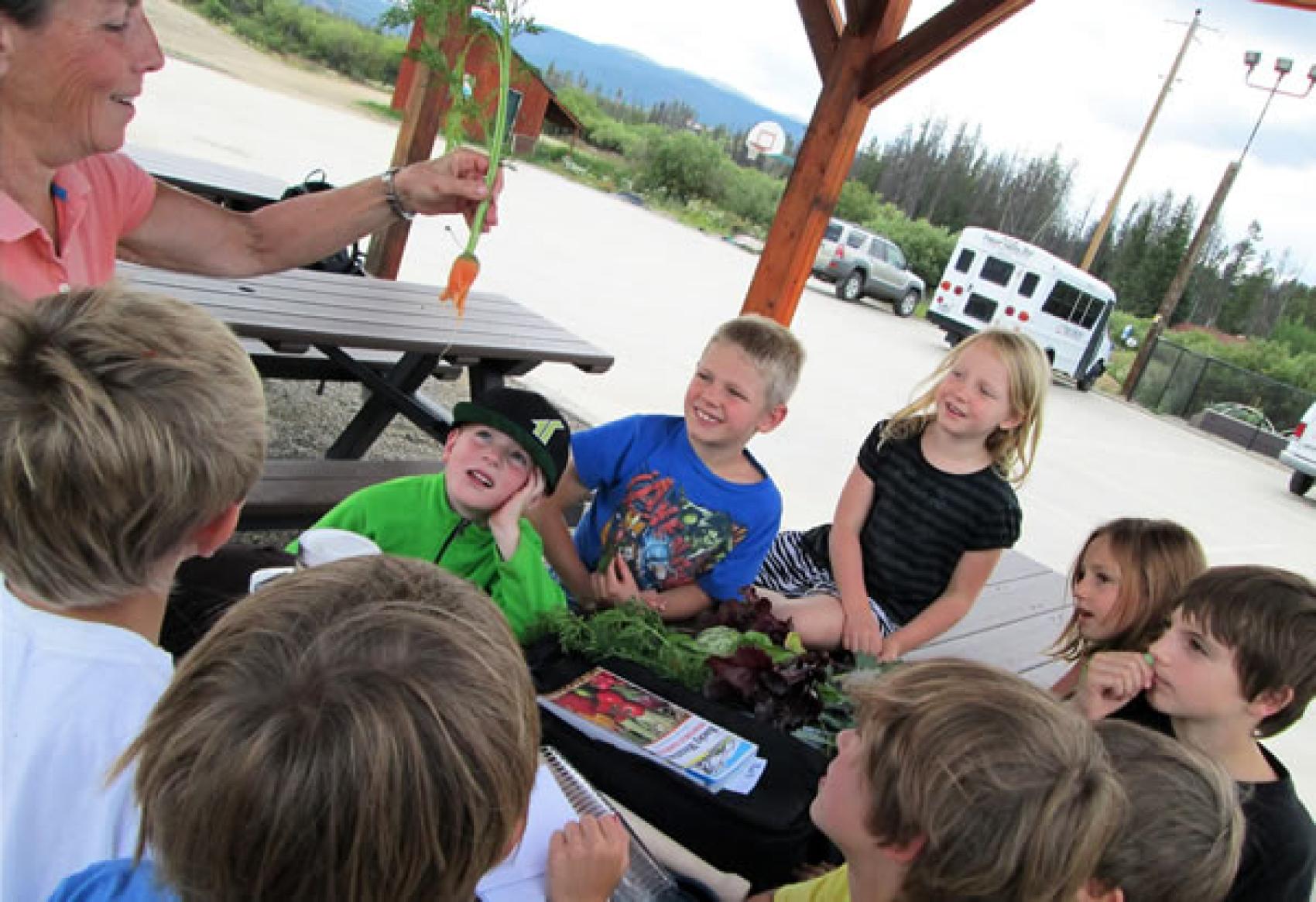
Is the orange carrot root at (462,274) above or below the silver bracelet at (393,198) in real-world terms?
below

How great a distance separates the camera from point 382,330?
349cm

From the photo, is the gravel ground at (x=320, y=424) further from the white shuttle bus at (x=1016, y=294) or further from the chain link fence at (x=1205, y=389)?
the chain link fence at (x=1205, y=389)

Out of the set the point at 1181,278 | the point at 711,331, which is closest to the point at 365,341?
the point at 711,331

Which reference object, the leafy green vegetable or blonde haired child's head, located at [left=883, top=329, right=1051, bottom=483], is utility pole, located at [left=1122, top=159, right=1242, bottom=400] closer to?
blonde haired child's head, located at [left=883, top=329, right=1051, bottom=483]

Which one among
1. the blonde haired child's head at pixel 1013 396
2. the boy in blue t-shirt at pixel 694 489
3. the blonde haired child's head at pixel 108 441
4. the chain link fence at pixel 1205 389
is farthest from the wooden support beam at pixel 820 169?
the chain link fence at pixel 1205 389

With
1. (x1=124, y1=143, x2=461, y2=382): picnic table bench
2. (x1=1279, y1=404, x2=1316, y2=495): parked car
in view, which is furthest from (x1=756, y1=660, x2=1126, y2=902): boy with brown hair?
(x1=1279, y1=404, x2=1316, y2=495): parked car

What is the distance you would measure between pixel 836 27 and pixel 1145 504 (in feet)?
27.8

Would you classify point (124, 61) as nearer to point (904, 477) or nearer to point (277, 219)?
point (277, 219)

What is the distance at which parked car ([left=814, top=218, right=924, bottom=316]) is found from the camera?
2195cm

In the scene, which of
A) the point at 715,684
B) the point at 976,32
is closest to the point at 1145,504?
the point at 976,32

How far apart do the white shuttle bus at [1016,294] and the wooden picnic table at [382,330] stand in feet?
55.5

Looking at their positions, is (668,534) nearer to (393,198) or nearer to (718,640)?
(718,640)

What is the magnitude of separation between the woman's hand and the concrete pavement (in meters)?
4.13

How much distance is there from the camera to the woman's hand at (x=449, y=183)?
2.44 metres
